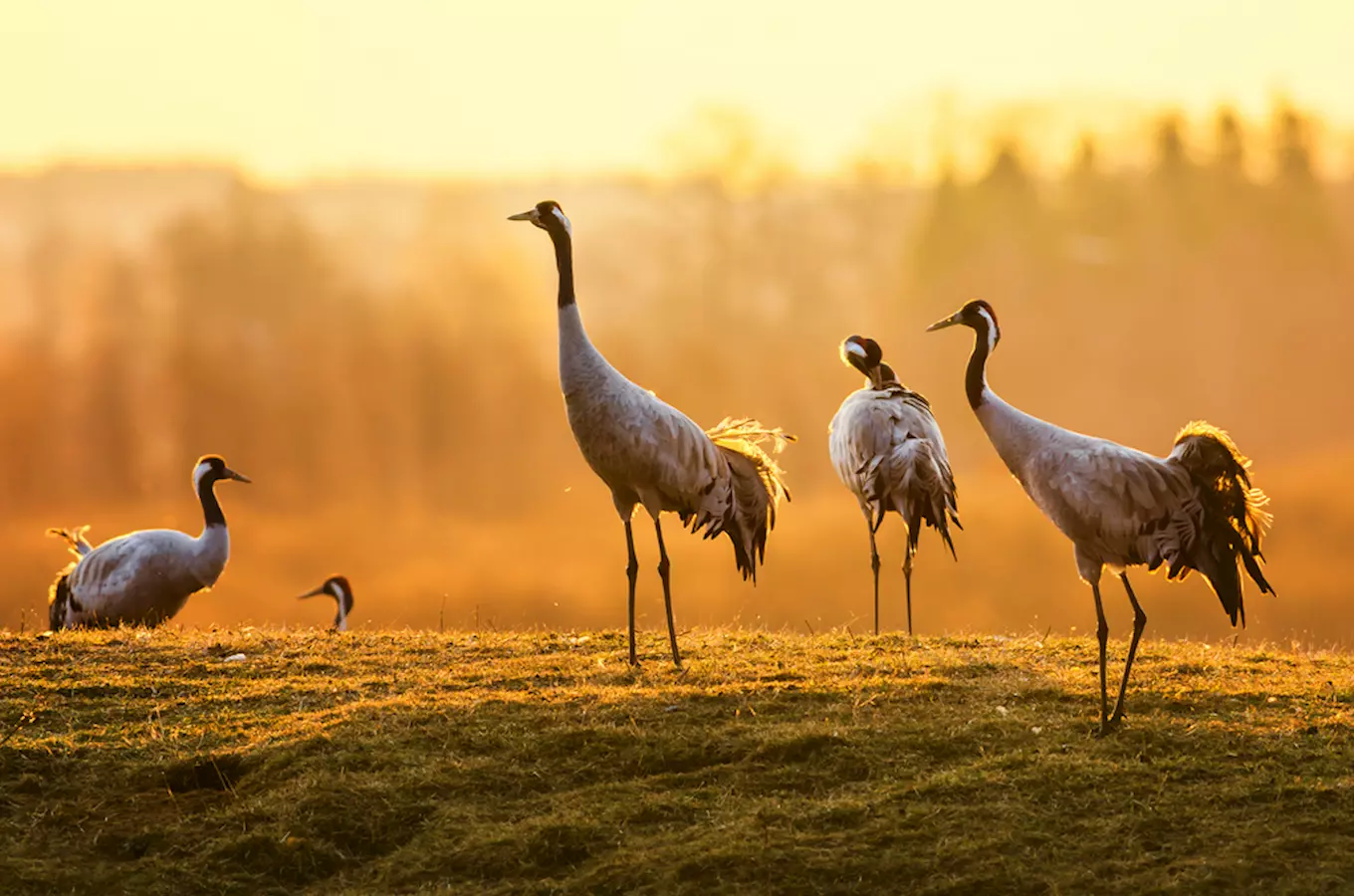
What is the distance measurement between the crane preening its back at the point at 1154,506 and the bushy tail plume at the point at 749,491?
3544 millimetres

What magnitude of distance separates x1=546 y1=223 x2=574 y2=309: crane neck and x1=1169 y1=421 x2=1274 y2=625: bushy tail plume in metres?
5.08

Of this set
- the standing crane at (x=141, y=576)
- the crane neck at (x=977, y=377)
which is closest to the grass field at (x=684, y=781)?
the crane neck at (x=977, y=377)

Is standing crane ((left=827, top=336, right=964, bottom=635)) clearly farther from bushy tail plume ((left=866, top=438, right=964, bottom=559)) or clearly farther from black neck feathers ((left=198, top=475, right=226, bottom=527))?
black neck feathers ((left=198, top=475, right=226, bottom=527))

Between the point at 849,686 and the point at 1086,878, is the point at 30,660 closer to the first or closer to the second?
the point at 849,686

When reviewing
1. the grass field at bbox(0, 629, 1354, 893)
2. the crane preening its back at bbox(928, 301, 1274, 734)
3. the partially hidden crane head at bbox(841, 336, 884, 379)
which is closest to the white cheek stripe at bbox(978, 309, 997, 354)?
the crane preening its back at bbox(928, 301, 1274, 734)

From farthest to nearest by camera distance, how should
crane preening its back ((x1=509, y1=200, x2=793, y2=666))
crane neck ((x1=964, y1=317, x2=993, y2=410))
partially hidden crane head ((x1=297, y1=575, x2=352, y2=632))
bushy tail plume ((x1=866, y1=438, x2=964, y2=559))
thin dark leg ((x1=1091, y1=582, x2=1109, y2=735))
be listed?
partially hidden crane head ((x1=297, y1=575, x2=352, y2=632))
bushy tail plume ((x1=866, y1=438, x2=964, y2=559))
crane preening its back ((x1=509, y1=200, x2=793, y2=666))
crane neck ((x1=964, y1=317, x2=993, y2=410))
thin dark leg ((x1=1091, y1=582, x2=1109, y2=735))

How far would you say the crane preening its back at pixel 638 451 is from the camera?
38.0ft

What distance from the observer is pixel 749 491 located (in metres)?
13.0

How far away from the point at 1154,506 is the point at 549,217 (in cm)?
562

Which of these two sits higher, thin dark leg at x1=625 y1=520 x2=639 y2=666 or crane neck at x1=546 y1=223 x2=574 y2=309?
crane neck at x1=546 y1=223 x2=574 y2=309

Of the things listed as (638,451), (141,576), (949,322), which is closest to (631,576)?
(638,451)

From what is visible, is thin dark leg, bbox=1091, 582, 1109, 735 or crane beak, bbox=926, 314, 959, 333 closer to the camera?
thin dark leg, bbox=1091, 582, 1109, 735

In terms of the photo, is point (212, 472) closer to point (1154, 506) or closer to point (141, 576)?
point (141, 576)

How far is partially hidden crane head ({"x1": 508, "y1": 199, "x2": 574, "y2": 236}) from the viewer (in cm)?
1229
